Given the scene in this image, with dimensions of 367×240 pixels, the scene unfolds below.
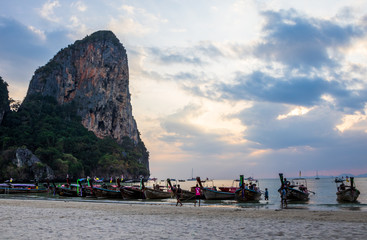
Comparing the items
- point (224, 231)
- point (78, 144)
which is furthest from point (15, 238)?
point (78, 144)

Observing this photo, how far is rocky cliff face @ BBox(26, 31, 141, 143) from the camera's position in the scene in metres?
177

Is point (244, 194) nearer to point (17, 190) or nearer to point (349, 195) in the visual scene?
point (349, 195)

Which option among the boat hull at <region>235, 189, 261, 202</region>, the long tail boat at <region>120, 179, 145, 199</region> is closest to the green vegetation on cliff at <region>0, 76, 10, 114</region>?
the long tail boat at <region>120, 179, 145, 199</region>

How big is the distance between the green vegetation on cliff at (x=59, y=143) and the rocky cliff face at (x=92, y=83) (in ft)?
26.2

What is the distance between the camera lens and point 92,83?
183 meters

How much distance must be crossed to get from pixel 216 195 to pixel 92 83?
160709mm

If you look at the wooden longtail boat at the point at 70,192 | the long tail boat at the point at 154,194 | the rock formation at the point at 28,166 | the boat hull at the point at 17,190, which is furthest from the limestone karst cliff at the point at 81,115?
the long tail boat at the point at 154,194

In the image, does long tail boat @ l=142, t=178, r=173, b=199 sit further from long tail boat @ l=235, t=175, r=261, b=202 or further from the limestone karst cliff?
the limestone karst cliff

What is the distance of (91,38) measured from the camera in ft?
640

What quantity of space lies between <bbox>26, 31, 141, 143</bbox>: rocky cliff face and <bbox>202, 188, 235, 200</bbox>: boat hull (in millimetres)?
148516

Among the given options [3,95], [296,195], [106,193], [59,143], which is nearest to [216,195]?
[296,195]

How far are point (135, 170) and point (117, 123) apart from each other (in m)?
43.5

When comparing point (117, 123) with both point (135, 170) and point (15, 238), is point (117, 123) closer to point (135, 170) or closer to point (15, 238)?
point (135, 170)

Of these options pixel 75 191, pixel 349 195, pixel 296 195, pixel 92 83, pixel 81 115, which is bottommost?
pixel 75 191
